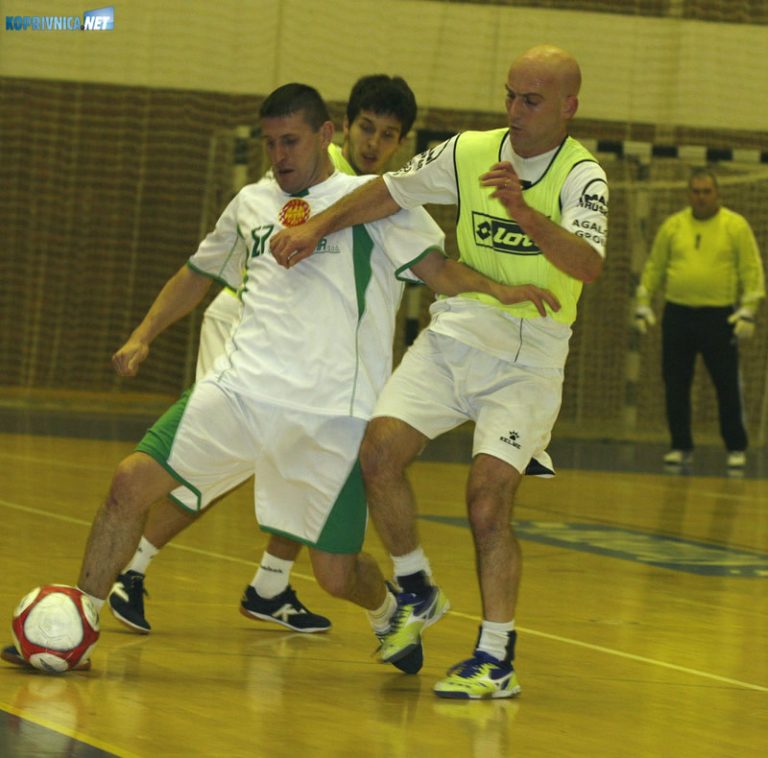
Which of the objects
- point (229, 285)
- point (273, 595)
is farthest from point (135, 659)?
point (229, 285)

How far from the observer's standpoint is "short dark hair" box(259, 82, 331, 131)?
502cm

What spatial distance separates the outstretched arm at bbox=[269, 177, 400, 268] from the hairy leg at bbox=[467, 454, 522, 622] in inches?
32.5

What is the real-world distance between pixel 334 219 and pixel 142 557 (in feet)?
4.88

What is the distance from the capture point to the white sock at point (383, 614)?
16.8 feet

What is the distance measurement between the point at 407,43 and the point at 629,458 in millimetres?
4577

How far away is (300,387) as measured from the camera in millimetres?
4938

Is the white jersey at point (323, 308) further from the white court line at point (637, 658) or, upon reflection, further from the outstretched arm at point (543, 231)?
the white court line at point (637, 658)

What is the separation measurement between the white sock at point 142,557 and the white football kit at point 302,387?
2.29 feet

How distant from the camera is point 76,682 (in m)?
4.55

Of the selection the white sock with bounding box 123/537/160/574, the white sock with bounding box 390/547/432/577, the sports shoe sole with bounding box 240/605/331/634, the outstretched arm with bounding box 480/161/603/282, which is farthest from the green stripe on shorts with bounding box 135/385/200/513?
the outstretched arm with bounding box 480/161/603/282

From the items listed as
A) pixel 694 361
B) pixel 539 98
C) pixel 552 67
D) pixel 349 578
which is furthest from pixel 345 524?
pixel 694 361

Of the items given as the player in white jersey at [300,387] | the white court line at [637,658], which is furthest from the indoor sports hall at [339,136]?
the player in white jersey at [300,387]

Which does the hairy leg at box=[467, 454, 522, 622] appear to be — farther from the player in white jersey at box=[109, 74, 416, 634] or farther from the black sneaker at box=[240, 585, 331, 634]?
the black sneaker at box=[240, 585, 331, 634]

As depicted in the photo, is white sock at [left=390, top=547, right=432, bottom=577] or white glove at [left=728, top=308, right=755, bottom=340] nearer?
white sock at [left=390, top=547, right=432, bottom=577]
